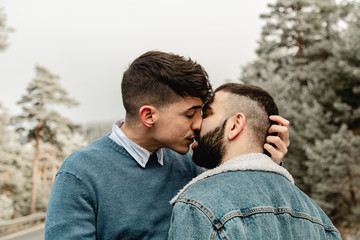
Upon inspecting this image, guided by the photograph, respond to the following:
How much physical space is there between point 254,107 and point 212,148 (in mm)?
414

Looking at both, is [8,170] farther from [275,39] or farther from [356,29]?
[356,29]

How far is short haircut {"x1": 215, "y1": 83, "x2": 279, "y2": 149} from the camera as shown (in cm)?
212

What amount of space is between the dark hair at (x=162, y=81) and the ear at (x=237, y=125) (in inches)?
13.7

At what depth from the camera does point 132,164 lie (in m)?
2.12

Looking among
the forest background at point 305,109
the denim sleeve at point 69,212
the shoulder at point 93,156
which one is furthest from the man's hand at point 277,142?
the forest background at point 305,109

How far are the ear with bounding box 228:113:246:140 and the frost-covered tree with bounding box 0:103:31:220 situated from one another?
66.7ft

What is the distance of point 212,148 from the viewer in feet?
7.07

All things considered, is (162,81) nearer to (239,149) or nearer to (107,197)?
(239,149)

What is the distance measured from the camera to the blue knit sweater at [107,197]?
1.73 m

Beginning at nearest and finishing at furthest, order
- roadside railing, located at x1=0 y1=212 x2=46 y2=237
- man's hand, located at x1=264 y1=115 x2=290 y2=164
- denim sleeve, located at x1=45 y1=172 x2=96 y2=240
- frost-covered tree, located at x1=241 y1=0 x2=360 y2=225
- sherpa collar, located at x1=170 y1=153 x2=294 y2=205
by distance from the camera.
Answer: denim sleeve, located at x1=45 y1=172 x2=96 y2=240, sherpa collar, located at x1=170 y1=153 x2=294 y2=205, man's hand, located at x1=264 y1=115 x2=290 y2=164, frost-covered tree, located at x1=241 y1=0 x2=360 y2=225, roadside railing, located at x1=0 y1=212 x2=46 y2=237

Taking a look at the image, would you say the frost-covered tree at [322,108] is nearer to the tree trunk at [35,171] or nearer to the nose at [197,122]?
the nose at [197,122]

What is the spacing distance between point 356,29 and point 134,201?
46.5 feet

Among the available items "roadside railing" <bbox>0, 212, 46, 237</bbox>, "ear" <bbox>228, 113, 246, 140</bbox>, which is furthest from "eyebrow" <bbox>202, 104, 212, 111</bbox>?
"roadside railing" <bbox>0, 212, 46, 237</bbox>

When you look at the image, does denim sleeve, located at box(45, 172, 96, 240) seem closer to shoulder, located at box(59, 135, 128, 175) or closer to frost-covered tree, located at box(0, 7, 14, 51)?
shoulder, located at box(59, 135, 128, 175)
